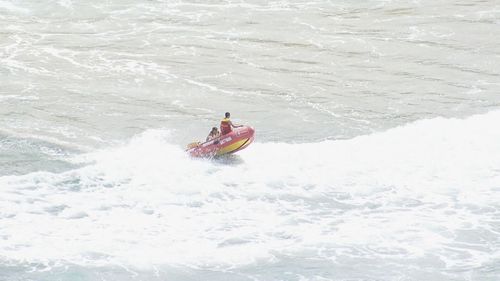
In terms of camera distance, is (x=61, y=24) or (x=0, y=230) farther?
(x=61, y=24)

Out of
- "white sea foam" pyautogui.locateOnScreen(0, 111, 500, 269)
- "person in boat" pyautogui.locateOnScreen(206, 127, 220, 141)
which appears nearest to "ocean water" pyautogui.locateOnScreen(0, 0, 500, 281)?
"white sea foam" pyautogui.locateOnScreen(0, 111, 500, 269)

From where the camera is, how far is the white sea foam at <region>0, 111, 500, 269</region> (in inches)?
1048

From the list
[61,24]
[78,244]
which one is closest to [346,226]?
[78,244]

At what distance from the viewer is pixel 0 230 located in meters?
27.6

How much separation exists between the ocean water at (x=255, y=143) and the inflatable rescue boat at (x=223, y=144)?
39 cm

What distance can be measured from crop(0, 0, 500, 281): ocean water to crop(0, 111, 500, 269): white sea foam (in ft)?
0.24

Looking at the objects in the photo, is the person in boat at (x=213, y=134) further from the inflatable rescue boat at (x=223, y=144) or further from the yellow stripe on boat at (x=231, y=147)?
the yellow stripe on boat at (x=231, y=147)

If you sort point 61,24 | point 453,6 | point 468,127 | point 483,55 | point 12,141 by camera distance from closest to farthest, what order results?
1. point 12,141
2. point 468,127
3. point 483,55
4. point 61,24
5. point 453,6

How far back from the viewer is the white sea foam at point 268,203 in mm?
26625

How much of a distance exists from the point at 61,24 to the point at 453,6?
21.1 meters

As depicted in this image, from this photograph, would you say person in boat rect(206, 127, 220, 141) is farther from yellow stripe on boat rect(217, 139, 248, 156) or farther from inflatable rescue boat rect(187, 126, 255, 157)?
yellow stripe on boat rect(217, 139, 248, 156)

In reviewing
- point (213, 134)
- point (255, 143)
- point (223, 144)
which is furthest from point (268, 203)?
point (255, 143)

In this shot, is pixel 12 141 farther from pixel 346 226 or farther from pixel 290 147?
pixel 346 226

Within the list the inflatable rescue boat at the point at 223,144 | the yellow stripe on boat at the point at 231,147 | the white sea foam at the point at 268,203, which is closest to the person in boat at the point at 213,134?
the inflatable rescue boat at the point at 223,144
